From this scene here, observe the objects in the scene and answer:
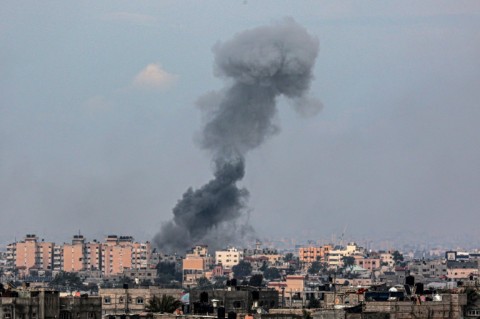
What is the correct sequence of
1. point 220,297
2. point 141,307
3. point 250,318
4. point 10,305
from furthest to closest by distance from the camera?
1. point 141,307
2. point 220,297
3. point 250,318
4. point 10,305

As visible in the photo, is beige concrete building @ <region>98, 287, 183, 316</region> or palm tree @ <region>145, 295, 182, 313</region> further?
beige concrete building @ <region>98, 287, 183, 316</region>

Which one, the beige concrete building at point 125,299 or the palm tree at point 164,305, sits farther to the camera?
the beige concrete building at point 125,299

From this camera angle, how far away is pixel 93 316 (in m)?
80.8

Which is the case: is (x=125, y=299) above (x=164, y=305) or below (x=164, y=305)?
above

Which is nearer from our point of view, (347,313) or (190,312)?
(347,313)

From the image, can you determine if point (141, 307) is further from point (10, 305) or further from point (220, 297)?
point (10, 305)

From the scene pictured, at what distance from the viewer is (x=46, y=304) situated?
76.9 m

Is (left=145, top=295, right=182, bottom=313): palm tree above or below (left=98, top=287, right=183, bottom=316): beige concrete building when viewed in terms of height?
below

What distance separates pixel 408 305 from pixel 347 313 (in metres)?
5.31

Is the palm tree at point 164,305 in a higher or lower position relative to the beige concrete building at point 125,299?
lower

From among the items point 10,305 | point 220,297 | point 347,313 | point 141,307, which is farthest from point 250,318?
point 141,307

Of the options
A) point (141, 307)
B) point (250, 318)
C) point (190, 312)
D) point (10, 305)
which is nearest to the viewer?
point (10, 305)

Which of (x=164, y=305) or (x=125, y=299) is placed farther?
(x=125, y=299)

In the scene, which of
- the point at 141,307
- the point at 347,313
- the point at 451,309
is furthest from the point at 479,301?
the point at 141,307
